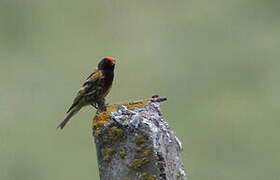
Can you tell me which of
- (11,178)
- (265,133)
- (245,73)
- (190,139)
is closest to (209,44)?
(245,73)

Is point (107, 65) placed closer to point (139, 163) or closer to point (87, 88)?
point (87, 88)

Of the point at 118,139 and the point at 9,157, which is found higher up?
the point at 118,139

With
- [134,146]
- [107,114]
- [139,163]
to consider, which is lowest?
[139,163]

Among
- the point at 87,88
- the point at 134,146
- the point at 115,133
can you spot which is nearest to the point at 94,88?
the point at 87,88

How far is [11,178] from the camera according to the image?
3134 cm

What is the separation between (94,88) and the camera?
10.7 metres

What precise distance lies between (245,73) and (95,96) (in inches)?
1606

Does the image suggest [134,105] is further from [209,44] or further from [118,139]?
[209,44]

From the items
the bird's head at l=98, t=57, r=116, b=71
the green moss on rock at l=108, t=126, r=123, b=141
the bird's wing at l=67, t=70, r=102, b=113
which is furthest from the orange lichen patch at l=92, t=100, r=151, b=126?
the bird's head at l=98, t=57, r=116, b=71

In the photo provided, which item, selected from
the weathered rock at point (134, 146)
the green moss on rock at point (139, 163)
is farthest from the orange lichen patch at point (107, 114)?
the green moss on rock at point (139, 163)

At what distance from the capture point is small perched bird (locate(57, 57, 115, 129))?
1052 cm

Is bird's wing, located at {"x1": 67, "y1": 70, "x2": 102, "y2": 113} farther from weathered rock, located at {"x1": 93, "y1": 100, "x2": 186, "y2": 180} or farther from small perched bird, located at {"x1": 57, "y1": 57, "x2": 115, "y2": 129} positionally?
weathered rock, located at {"x1": 93, "y1": 100, "x2": 186, "y2": 180}

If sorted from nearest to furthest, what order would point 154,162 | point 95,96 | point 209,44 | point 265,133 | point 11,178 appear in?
point 154,162 → point 95,96 → point 11,178 → point 265,133 → point 209,44

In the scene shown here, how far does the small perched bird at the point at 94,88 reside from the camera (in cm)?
1052
